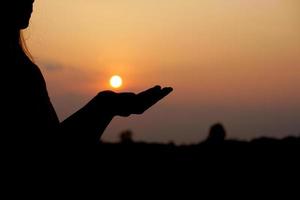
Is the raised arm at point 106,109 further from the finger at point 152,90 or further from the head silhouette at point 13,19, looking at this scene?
the head silhouette at point 13,19

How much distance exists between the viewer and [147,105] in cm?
205

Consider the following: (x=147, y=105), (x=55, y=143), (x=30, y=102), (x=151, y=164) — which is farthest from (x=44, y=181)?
(x=151, y=164)

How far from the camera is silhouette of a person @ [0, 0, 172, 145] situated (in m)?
2.06

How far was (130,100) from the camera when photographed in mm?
2070

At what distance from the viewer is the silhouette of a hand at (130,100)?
6.73 ft

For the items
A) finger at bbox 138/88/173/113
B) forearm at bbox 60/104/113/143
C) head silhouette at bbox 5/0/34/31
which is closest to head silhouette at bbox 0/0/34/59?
head silhouette at bbox 5/0/34/31

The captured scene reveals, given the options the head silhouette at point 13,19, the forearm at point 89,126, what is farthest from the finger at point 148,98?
the head silhouette at point 13,19

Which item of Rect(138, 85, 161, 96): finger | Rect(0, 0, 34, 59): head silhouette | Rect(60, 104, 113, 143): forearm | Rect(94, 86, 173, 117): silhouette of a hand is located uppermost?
Rect(0, 0, 34, 59): head silhouette

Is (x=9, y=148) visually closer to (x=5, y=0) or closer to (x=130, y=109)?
(x=130, y=109)

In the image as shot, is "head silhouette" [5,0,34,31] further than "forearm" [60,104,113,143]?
Yes

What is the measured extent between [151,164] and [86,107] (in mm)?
3325

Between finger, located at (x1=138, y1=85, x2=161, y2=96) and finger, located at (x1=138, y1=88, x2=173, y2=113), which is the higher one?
finger, located at (x1=138, y1=85, x2=161, y2=96)

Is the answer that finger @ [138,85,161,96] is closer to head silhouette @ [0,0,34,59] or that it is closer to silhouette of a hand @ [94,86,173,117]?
silhouette of a hand @ [94,86,173,117]

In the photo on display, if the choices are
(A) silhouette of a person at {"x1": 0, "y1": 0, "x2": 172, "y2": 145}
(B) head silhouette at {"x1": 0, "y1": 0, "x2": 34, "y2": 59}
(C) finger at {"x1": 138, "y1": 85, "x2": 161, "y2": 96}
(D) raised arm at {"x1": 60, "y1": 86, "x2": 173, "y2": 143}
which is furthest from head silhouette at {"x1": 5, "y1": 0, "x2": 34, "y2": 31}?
(C) finger at {"x1": 138, "y1": 85, "x2": 161, "y2": 96}
